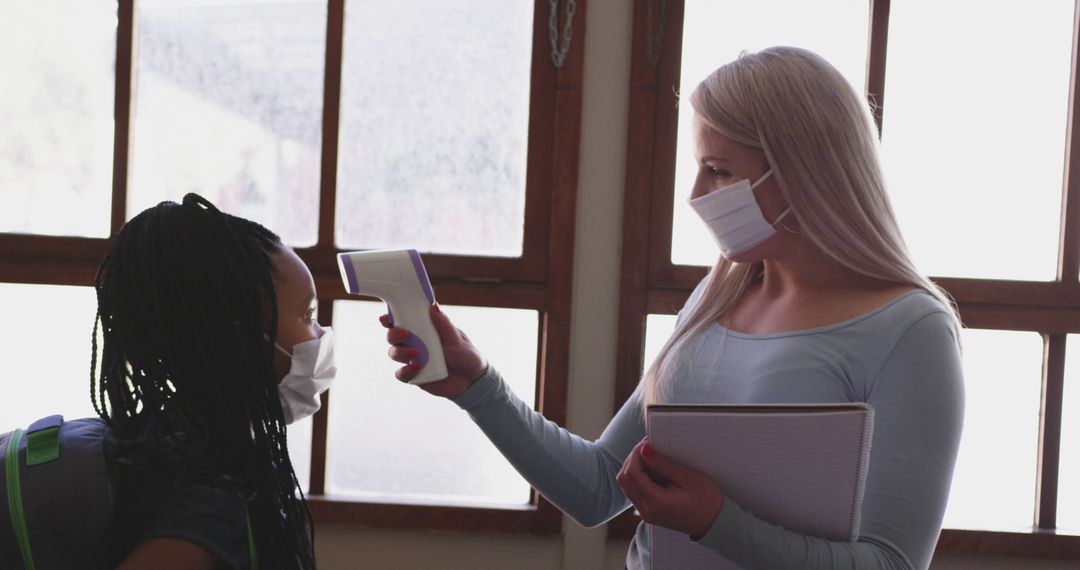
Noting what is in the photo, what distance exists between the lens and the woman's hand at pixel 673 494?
36.8 inches

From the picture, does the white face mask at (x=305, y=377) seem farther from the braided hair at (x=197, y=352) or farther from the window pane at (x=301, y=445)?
the window pane at (x=301, y=445)

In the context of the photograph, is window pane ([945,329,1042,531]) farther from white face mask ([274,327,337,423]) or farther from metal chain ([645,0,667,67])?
white face mask ([274,327,337,423])

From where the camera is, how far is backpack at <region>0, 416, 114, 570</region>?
91 centimetres

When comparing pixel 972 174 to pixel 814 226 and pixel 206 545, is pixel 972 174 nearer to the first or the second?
pixel 814 226

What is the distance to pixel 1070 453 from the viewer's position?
206cm

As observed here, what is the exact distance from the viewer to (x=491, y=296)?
2.02 m

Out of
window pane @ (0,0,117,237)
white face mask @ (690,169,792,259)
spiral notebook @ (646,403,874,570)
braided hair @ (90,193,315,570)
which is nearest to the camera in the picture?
spiral notebook @ (646,403,874,570)

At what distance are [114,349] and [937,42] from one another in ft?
5.96

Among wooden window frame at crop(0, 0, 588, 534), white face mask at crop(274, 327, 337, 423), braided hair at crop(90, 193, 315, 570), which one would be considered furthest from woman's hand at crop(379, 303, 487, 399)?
wooden window frame at crop(0, 0, 588, 534)

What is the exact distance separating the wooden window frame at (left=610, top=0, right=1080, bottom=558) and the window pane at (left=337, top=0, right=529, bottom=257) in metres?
0.28

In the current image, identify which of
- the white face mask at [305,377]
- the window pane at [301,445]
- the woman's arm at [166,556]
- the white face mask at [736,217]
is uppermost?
the white face mask at [736,217]

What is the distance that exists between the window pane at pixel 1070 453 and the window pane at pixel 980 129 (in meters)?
0.23

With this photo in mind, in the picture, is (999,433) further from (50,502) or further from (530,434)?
(50,502)

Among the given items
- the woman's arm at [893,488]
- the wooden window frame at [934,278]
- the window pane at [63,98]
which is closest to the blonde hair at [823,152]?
the woman's arm at [893,488]
